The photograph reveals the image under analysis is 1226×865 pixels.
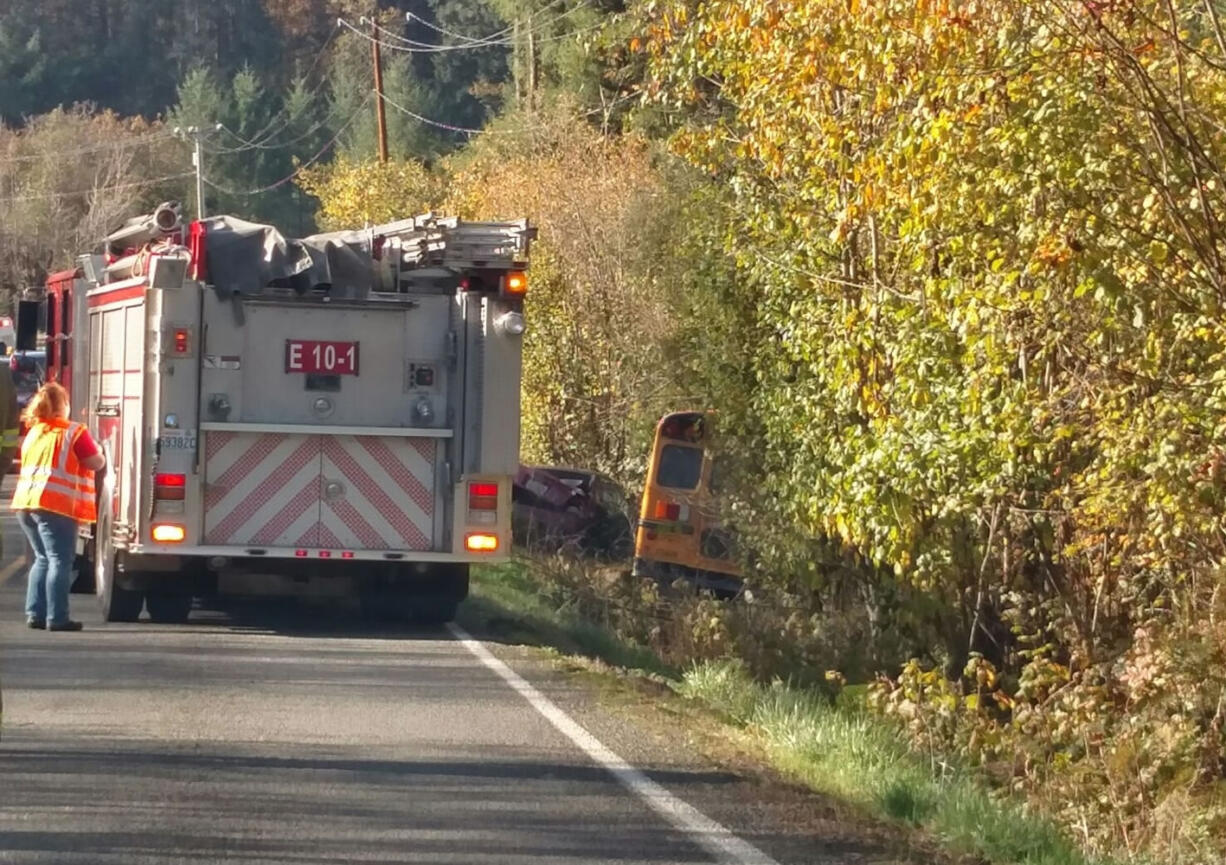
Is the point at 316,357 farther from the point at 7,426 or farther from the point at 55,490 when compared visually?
the point at 7,426

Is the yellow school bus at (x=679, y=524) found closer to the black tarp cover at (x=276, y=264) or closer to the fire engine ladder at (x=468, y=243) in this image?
the fire engine ladder at (x=468, y=243)

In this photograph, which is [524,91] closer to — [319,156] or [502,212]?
[502,212]

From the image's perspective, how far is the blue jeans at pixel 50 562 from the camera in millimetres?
13141

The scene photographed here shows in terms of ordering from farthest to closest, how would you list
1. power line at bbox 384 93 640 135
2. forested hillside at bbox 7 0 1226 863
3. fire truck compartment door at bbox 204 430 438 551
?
power line at bbox 384 93 640 135, fire truck compartment door at bbox 204 430 438 551, forested hillside at bbox 7 0 1226 863

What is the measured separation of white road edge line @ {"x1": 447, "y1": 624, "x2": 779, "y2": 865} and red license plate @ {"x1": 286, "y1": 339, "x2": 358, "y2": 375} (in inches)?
133

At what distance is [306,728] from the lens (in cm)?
991

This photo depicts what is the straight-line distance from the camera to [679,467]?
897 inches

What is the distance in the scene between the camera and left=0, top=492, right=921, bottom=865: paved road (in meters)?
7.30

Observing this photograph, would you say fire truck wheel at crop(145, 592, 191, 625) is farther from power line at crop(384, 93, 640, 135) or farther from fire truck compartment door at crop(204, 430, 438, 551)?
power line at crop(384, 93, 640, 135)

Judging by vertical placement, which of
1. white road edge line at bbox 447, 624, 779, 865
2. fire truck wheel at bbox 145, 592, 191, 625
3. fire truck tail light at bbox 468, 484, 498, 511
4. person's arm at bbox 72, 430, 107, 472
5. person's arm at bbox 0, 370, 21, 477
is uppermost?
person's arm at bbox 0, 370, 21, 477

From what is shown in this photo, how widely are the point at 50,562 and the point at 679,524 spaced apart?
1053 centimetres

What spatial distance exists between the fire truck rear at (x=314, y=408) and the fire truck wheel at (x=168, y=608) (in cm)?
12

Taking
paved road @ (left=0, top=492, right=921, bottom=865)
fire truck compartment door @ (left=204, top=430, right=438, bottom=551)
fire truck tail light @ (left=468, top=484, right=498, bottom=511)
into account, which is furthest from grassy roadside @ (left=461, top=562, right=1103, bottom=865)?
fire truck compartment door @ (left=204, top=430, right=438, bottom=551)

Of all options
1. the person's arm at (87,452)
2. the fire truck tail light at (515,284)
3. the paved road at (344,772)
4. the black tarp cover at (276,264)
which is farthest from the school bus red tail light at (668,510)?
the person's arm at (87,452)
